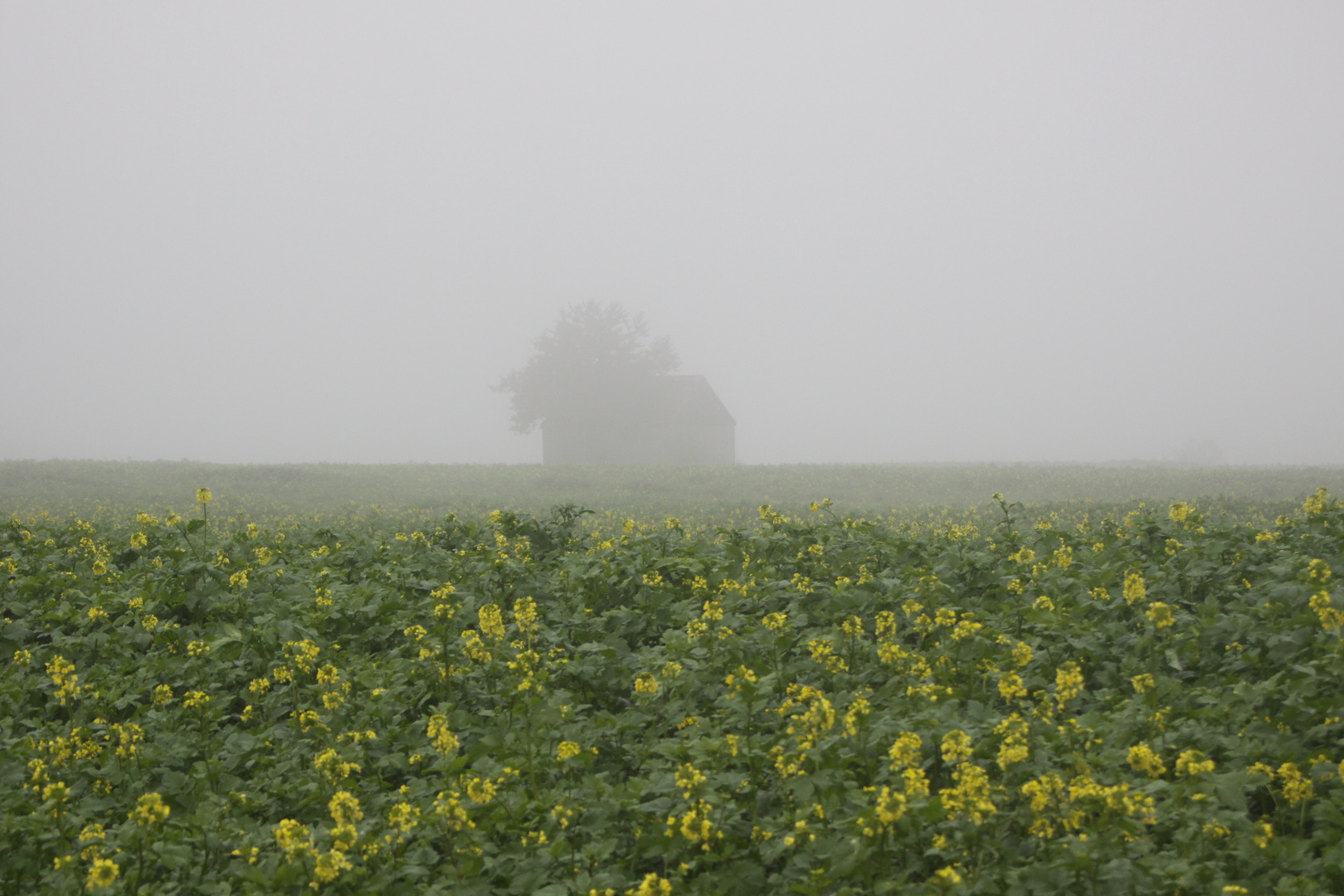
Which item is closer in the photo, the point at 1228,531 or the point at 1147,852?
the point at 1147,852

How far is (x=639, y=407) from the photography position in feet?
194

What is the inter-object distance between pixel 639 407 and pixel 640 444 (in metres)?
2.66

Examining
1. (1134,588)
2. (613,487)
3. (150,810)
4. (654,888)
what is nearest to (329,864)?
(150,810)

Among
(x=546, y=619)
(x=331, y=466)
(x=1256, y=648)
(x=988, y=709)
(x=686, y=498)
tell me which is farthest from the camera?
(x=331, y=466)

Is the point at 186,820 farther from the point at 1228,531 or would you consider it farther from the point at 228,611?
the point at 1228,531

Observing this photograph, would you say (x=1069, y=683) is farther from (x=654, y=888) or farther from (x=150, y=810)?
(x=150, y=810)

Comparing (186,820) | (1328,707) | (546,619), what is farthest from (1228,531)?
(186,820)

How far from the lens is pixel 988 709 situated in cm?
433

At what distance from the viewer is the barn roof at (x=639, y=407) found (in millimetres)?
59031

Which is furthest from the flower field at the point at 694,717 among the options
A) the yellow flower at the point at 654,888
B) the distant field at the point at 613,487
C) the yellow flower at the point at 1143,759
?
the distant field at the point at 613,487

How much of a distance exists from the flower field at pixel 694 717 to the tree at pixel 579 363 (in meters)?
52.0

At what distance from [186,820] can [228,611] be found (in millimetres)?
2950

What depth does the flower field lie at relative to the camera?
3285 mm

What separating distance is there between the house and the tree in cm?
60
